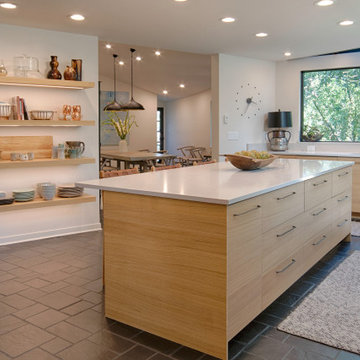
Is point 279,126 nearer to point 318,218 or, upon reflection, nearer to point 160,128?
point 318,218

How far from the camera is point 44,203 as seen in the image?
14.7 feet

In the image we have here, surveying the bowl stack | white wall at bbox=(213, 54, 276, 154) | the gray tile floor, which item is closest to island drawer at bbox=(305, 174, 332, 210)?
the gray tile floor

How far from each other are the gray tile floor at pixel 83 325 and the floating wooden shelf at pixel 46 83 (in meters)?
1.73

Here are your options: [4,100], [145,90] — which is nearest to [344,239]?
[4,100]

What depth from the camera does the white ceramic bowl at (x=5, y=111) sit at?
4234 millimetres

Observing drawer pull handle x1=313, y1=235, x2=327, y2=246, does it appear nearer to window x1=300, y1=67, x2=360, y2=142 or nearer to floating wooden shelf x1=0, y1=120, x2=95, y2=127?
floating wooden shelf x1=0, y1=120, x2=95, y2=127

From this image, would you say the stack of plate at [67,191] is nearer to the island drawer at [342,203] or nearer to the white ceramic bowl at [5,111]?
the white ceramic bowl at [5,111]

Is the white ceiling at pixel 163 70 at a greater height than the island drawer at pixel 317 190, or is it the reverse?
the white ceiling at pixel 163 70

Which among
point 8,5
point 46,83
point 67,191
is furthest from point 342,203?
point 8,5

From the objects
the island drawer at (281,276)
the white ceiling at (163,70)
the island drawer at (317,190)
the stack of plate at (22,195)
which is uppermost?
the white ceiling at (163,70)

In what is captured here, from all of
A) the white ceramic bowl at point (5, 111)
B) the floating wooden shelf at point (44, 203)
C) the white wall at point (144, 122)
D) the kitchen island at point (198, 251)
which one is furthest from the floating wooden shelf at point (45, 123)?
the white wall at point (144, 122)

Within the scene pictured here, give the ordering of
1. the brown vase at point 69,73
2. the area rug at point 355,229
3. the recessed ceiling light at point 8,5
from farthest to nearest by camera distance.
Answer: the area rug at point 355,229 < the brown vase at point 69,73 < the recessed ceiling light at point 8,5

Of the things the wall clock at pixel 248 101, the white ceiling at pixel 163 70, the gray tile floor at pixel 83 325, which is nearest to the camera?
the gray tile floor at pixel 83 325

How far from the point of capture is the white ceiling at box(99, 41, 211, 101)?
862 centimetres
